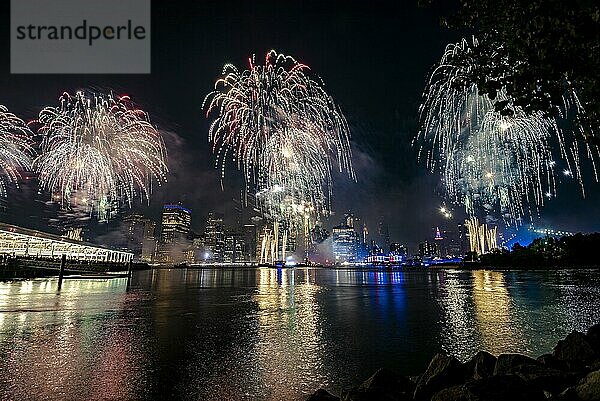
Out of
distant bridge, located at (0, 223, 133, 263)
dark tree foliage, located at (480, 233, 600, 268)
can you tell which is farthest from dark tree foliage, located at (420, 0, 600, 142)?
dark tree foliage, located at (480, 233, 600, 268)

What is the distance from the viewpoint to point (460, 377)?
7961 millimetres

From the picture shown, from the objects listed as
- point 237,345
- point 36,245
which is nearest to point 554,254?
point 36,245

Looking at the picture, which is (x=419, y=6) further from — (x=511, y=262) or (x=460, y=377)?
(x=511, y=262)

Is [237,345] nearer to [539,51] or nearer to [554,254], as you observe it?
[539,51]

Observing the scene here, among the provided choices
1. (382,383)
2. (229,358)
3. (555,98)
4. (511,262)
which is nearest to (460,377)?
(382,383)

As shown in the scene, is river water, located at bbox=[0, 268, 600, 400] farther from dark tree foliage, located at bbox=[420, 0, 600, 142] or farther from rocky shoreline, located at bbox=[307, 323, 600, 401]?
dark tree foliage, located at bbox=[420, 0, 600, 142]

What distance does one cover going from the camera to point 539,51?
782 cm

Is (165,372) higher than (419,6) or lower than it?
lower

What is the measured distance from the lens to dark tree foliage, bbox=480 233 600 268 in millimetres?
128125

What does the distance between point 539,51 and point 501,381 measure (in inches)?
221

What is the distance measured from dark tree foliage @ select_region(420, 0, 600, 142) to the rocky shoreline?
4476 mm

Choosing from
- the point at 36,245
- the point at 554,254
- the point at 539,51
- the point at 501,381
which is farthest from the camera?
the point at 554,254

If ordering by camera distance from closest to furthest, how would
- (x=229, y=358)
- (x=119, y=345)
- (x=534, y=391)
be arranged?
1. (x=534, y=391)
2. (x=229, y=358)
3. (x=119, y=345)

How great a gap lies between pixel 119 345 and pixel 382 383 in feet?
32.1
